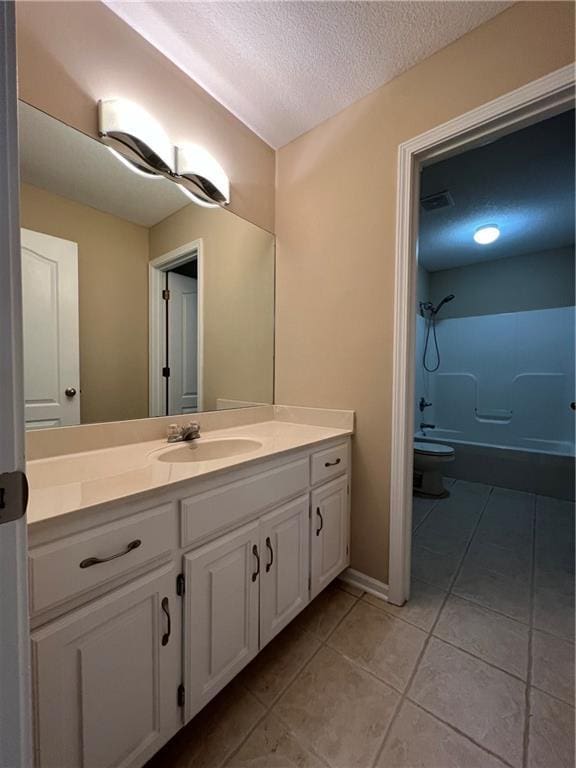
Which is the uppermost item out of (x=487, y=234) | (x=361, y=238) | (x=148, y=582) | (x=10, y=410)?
(x=487, y=234)

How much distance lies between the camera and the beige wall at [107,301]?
45.2 inches

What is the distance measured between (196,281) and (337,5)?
46.7 inches

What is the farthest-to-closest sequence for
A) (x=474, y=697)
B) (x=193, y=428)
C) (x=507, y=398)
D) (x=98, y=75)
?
1. (x=507, y=398)
2. (x=193, y=428)
3. (x=98, y=75)
4. (x=474, y=697)

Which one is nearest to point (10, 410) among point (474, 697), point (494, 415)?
point (474, 697)

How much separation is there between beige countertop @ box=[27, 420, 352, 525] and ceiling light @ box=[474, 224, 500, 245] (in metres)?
2.54

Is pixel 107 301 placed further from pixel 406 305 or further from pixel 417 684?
pixel 417 684

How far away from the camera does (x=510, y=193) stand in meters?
2.27

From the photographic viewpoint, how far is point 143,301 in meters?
1.39

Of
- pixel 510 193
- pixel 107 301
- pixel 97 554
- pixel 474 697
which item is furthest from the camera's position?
pixel 510 193

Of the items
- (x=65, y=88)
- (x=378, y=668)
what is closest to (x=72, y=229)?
(x=65, y=88)

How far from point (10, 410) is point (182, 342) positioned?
117cm

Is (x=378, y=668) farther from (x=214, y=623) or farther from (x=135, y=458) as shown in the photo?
(x=135, y=458)

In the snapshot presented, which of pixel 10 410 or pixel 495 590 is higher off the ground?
pixel 10 410

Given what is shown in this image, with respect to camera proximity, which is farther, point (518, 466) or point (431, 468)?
A: point (518, 466)
